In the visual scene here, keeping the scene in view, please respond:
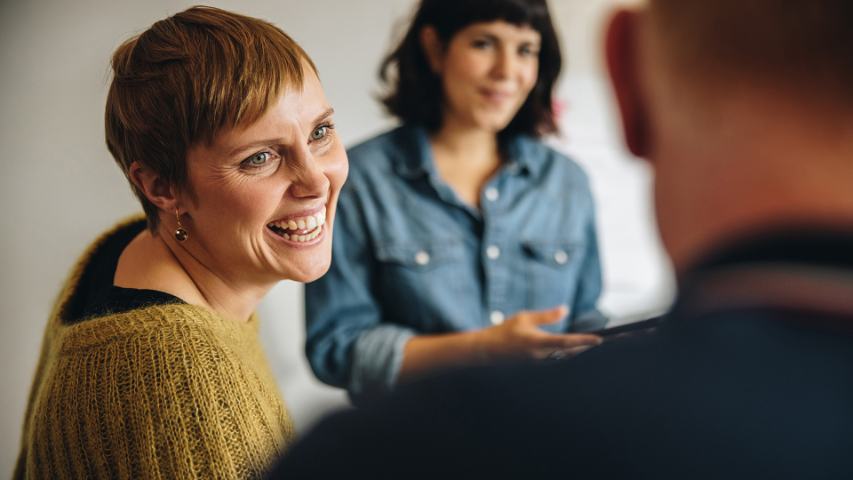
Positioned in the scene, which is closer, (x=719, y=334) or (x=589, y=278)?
(x=719, y=334)

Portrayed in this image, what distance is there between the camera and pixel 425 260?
1283 mm

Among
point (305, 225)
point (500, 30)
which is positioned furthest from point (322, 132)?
point (500, 30)

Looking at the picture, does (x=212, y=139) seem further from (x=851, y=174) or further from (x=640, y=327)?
(x=851, y=174)

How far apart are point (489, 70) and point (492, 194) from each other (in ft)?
0.73

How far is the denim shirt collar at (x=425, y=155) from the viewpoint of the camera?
1320 mm

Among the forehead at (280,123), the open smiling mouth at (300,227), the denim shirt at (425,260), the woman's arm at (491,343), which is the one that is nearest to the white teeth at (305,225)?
the open smiling mouth at (300,227)

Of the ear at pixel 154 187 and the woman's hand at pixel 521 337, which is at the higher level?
the ear at pixel 154 187

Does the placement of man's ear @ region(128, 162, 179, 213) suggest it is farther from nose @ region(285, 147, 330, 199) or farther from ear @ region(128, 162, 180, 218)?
nose @ region(285, 147, 330, 199)

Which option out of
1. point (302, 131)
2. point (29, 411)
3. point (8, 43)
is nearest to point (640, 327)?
point (302, 131)

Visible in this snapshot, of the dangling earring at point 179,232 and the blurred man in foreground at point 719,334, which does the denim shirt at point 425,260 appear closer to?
the dangling earring at point 179,232

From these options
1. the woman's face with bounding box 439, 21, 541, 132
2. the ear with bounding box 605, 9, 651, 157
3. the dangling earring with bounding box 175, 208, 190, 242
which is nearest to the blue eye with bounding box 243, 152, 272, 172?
the dangling earring with bounding box 175, 208, 190, 242

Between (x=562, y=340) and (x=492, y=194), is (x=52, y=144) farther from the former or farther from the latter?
(x=562, y=340)

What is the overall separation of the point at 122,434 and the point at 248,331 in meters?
0.24

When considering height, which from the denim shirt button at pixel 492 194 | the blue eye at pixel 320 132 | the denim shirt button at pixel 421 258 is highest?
the blue eye at pixel 320 132
